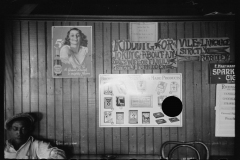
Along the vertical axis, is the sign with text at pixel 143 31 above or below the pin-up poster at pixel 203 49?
above

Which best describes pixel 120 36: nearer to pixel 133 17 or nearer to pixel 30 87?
pixel 133 17

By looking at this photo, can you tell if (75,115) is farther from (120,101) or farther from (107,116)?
(120,101)

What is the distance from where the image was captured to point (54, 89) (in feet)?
10.2

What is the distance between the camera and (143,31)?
3.12 meters

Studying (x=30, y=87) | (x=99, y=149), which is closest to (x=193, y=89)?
(x=99, y=149)

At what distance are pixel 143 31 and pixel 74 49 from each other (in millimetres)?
1096

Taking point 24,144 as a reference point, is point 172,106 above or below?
above

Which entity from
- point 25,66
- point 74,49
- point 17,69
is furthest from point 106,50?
point 17,69

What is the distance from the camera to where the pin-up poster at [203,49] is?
3121 millimetres

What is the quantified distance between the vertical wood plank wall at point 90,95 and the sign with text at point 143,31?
0.30 ft

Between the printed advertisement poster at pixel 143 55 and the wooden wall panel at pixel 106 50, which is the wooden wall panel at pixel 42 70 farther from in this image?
the printed advertisement poster at pixel 143 55

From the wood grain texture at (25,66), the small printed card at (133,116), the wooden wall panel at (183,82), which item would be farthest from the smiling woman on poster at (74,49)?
the wooden wall panel at (183,82)

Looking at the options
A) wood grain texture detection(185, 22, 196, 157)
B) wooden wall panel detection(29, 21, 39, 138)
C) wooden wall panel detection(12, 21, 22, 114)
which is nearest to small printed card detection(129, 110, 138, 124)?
wood grain texture detection(185, 22, 196, 157)

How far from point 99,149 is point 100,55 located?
4.74ft
